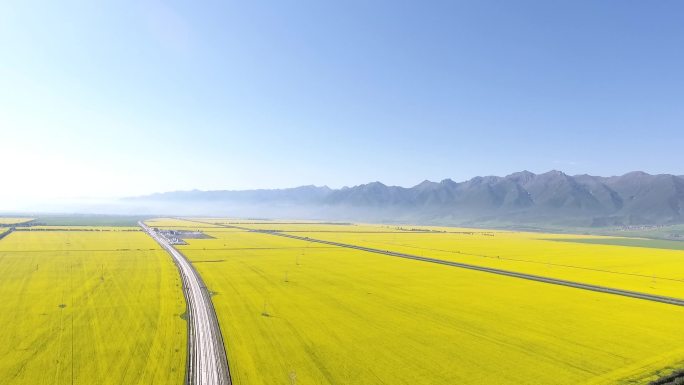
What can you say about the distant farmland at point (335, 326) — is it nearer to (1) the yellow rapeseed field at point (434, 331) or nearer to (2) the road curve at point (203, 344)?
(1) the yellow rapeseed field at point (434, 331)

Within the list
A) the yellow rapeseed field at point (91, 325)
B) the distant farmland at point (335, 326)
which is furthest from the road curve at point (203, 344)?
the yellow rapeseed field at point (91, 325)

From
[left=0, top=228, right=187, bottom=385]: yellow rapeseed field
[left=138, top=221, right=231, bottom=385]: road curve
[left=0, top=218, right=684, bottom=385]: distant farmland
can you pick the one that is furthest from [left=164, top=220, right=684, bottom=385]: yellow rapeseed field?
[left=0, top=228, right=187, bottom=385]: yellow rapeseed field

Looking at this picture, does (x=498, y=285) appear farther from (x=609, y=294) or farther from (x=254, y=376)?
(x=254, y=376)

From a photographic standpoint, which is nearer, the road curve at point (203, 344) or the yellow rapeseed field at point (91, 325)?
the road curve at point (203, 344)

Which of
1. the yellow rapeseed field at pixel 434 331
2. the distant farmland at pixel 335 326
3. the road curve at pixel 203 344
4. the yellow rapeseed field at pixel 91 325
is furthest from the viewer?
the yellow rapeseed field at pixel 434 331

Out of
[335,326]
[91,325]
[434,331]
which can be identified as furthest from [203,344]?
[434,331]

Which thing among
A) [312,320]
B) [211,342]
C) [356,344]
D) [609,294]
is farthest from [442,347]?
[609,294]

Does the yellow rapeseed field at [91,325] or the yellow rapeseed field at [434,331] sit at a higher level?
the yellow rapeseed field at [91,325]

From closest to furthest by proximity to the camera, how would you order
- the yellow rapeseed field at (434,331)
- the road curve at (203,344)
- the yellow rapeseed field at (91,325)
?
the road curve at (203,344) < the yellow rapeseed field at (91,325) < the yellow rapeseed field at (434,331)
